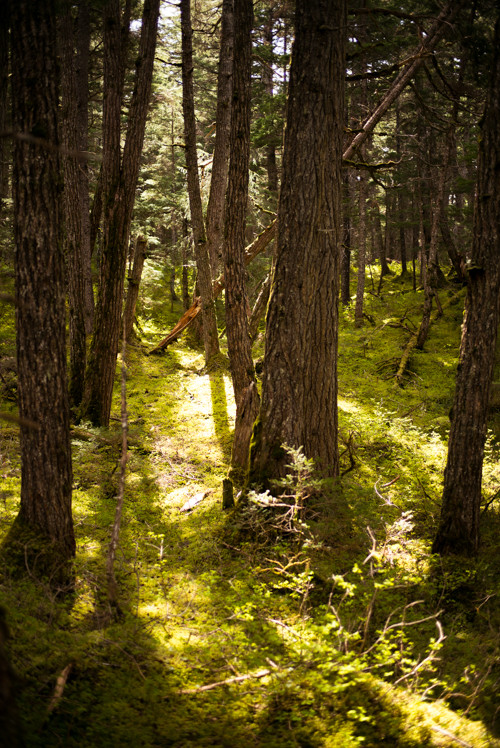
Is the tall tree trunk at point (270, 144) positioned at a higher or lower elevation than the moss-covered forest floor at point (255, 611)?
higher

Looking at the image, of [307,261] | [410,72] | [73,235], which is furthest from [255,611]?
[410,72]

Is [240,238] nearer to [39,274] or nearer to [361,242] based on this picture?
[39,274]

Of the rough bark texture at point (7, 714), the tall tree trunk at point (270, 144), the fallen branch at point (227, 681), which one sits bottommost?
the fallen branch at point (227, 681)

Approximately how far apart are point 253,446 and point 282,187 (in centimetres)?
328

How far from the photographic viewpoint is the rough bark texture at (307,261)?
5.62 meters

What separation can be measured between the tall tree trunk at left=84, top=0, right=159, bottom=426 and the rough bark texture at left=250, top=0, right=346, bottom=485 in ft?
10.9

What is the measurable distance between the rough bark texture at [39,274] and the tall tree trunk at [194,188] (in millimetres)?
7289

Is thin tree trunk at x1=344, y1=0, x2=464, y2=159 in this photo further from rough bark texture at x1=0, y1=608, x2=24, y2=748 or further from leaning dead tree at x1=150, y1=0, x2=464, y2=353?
rough bark texture at x1=0, y1=608, x2=24, y2=748

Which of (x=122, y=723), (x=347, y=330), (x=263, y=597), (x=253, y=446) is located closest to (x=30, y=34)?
(x=253, y=446)

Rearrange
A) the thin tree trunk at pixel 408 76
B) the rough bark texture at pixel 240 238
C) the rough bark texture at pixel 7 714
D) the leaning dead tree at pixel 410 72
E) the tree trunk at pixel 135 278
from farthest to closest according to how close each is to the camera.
A: the tree trunk at pixel 135 278 → the thin tree trunk at pixel 408 76 → the leaning dead tree at pixel 410 72 → the rough bark texture at pixel 240 238 → the rough bark texture at pixel 7 714

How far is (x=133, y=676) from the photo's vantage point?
355 centimetres

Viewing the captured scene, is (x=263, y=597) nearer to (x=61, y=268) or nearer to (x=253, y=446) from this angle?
(x=253, y=446)

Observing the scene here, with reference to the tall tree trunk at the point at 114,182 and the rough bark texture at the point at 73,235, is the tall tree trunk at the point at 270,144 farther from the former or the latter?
the tall tree trunk at the point at 114,182

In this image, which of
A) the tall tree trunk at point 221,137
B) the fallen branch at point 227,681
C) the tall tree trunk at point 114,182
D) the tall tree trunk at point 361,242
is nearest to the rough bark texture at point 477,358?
the fallen branch at point 227,681
